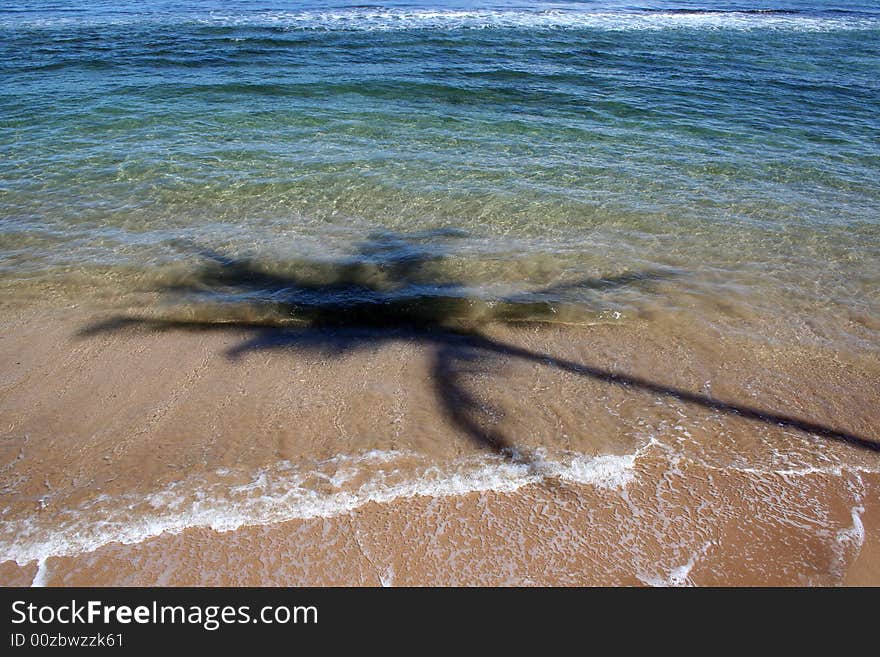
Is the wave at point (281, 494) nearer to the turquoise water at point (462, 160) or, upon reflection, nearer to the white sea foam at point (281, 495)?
A: the white sea foam at point (281, 495)

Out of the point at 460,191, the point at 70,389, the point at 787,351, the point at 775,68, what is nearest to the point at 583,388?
the point at 787,351

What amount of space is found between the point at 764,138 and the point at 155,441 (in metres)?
13.1

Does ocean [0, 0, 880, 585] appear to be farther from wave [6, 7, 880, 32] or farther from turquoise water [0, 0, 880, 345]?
wave [6, 7, 880, 32]

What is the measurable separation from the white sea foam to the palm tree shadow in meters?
0.39

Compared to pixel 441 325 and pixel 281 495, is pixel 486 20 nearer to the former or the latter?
pixel 441 325

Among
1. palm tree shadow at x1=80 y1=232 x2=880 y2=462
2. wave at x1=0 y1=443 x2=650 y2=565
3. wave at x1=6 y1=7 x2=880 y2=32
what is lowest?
palm tree shadow at x1=80 y1=232 x2=880 y2=462

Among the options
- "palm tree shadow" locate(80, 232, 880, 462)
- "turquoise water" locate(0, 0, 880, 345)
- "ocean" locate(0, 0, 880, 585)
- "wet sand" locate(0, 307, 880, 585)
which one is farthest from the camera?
"turquoise water" locate(0, 0, 880, 345)

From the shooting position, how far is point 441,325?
6.79 meters

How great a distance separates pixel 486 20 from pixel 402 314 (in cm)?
2292

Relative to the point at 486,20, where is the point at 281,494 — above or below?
below

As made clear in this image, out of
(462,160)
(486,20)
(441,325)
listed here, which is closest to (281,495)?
(441,325)

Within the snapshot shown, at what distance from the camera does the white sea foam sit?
13.8 ft

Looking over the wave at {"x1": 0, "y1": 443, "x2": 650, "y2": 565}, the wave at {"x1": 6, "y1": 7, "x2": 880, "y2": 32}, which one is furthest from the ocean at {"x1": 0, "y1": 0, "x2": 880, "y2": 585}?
the wave at {"x1": 6, "y1": 7, "x2": 880, "y2": 32}
